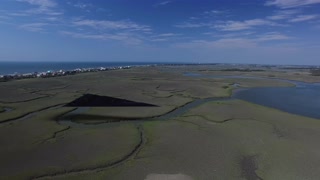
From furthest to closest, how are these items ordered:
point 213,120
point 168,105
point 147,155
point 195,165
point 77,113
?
point 168,105, point 77,113, point 213,120, point 147,155, point 195,165

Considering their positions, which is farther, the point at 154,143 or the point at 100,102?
the point at 100,102

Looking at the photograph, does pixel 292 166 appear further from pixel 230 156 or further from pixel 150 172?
pixel 150 172

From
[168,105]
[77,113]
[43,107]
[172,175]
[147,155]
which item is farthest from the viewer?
[168,105]

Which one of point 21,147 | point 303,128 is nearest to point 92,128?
point 21,147

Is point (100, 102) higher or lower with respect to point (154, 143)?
higher

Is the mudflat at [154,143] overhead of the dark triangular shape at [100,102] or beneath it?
beneath

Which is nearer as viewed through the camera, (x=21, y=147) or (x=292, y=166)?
(x=292, y=166)
